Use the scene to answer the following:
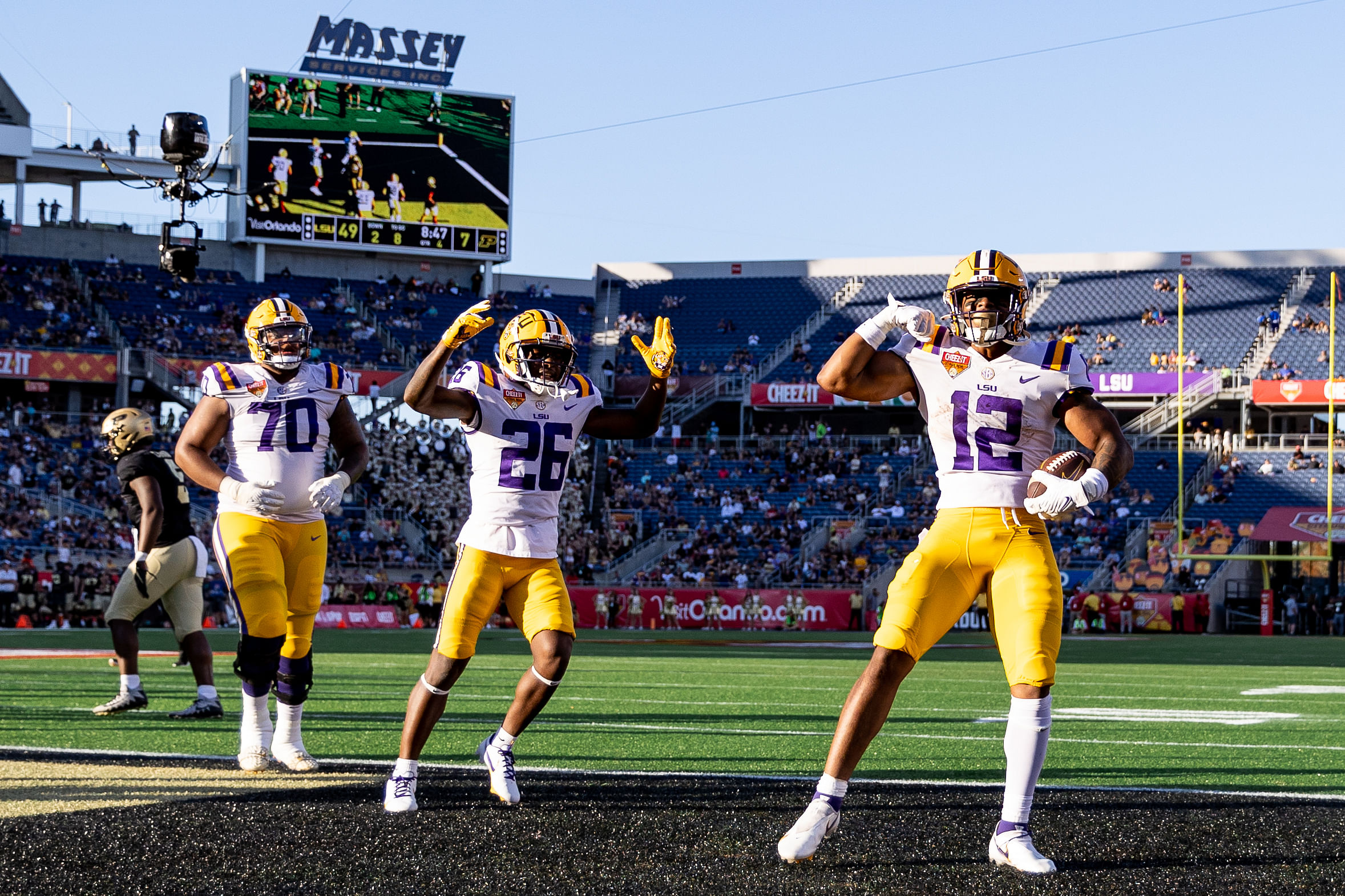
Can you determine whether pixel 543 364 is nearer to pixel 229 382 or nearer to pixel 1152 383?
pixel 229 382

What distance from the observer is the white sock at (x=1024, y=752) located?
4.89 meters

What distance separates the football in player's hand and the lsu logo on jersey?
44 cm

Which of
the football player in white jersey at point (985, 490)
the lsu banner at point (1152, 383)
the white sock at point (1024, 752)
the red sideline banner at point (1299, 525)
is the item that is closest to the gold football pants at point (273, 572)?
the football player in white jersey at point (985, 490)

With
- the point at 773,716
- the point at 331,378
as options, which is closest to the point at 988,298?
the point at 331,378

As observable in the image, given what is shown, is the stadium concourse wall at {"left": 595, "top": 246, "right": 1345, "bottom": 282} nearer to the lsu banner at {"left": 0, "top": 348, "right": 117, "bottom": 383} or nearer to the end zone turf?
the lsu banner at {"left": 0, "top": 348, "right": 117, "bottom": 383}

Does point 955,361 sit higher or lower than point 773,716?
higher

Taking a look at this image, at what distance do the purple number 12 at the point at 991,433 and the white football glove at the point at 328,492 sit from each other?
9.17 feet

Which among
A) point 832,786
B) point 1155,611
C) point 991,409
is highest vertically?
point 991,409

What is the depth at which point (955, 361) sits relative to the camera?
5.32 meters

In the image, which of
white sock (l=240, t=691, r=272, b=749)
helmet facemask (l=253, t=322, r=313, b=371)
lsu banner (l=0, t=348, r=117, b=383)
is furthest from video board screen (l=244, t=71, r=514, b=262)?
white sock (l=240, t=691, r=272, b=749)

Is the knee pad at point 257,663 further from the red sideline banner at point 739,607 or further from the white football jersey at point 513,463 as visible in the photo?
the red sideline banner at point 739,607

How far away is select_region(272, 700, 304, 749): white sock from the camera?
6.81m

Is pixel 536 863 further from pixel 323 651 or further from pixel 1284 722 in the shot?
pixel 323 651

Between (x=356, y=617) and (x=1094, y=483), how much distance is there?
Result: 2584 centimetres
